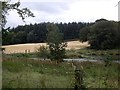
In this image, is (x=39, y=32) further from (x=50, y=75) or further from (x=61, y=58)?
(x=50, y=75)

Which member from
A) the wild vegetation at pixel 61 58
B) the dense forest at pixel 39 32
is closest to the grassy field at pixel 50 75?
the wild vegetation at pixel 61 58

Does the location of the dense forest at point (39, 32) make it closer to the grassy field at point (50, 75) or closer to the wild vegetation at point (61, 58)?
the wild vegetation at point (61, 58)

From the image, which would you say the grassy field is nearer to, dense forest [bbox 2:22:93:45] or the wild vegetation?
the wild vegetation

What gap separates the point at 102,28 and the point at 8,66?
89625mm

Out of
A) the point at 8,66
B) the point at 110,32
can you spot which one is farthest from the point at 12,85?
the point at 110,32

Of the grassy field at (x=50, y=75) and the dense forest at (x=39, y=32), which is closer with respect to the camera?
the grassy field at (x=50, y=75)

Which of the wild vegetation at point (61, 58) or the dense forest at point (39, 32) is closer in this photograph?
the wild vegetation at point (61, 58)

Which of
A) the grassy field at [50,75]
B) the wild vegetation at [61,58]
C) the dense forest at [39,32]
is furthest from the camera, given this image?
the dense forest at [39,32]

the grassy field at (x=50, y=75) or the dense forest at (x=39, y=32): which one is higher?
the dense forest at (x=39, y=32)

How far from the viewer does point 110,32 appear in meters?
98.2

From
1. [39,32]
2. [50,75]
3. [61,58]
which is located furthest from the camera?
[39,32]

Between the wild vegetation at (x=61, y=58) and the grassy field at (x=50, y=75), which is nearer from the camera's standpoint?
the grassy field at (x=50, y=75)

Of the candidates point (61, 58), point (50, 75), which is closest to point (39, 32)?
point (61, 58)

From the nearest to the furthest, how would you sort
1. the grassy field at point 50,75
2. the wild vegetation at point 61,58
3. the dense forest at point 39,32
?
the grassy field at point 50,75 < the wild vegetation at point 61,58 < the dense forest at point 39,32
